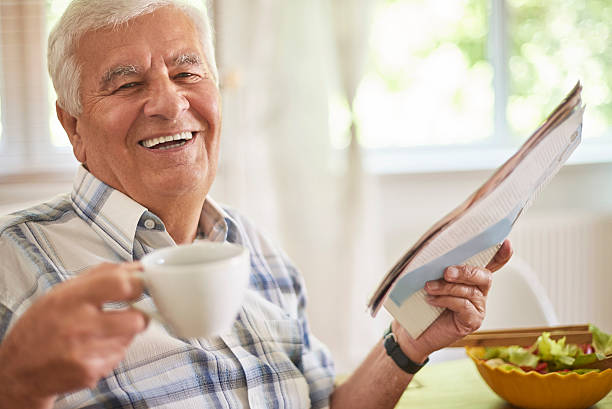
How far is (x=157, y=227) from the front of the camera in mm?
1175

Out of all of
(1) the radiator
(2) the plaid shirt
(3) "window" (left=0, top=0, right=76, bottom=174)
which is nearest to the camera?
(2) the plaid shirt

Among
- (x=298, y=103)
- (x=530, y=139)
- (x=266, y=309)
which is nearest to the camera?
(x=530, y=139)

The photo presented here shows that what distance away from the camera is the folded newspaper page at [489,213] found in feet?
2.93

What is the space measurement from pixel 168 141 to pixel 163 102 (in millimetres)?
76

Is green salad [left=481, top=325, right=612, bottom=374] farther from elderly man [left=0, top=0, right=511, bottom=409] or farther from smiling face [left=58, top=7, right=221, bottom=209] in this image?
smiling face [left=58, top=7, right=221, bottom=209]

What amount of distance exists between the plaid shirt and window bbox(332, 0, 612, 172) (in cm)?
215

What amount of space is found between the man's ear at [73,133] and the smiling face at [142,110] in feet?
0.10

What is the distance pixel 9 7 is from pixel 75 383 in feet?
8.25

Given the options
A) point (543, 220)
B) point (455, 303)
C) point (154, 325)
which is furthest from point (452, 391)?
point (543, 220)

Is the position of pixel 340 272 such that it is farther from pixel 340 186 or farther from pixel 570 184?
pixel 570 184

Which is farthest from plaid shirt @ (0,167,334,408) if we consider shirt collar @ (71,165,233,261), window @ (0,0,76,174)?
window @ (0,0,76,174)

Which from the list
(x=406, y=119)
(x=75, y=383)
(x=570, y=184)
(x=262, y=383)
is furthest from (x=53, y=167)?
(x=570, y=184)

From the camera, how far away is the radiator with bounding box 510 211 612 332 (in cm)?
314

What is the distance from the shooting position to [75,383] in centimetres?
70
